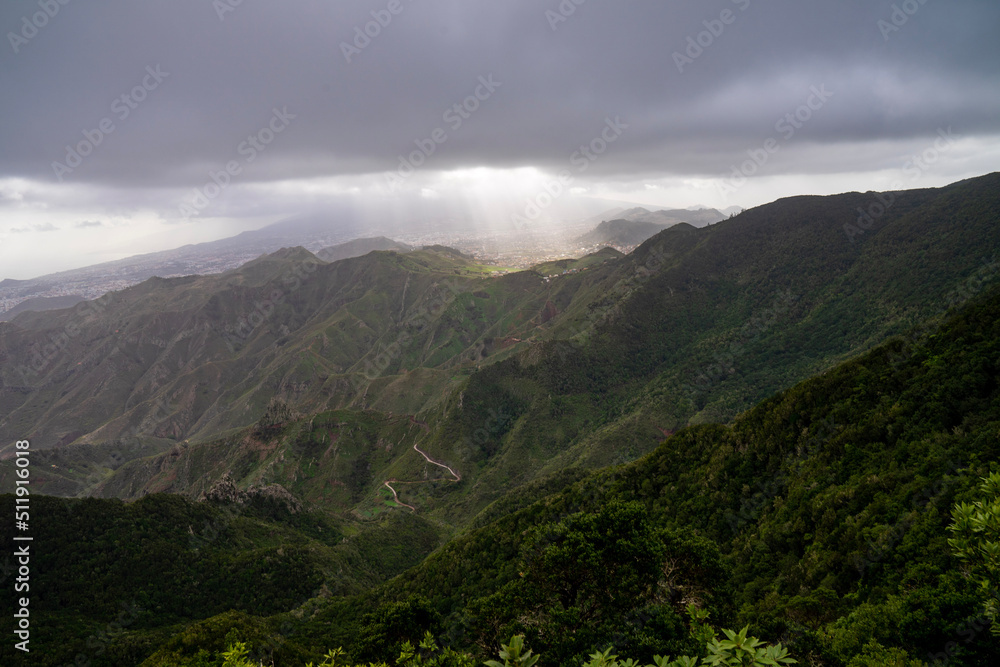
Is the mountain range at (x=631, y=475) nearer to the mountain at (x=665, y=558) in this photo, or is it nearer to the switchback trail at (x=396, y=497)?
the mountain at (x=665, y=558)

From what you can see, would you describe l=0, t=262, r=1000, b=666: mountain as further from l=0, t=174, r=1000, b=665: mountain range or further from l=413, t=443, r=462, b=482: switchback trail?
l=413, t=443, r=462, b=482: switchback trail

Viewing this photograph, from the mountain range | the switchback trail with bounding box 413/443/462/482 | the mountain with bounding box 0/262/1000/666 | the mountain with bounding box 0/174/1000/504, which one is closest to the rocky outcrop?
the mountain range

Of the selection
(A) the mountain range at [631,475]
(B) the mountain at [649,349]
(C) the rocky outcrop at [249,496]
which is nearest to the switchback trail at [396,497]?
(A) the mountain range at [631,475]

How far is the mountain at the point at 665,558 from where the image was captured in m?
14.1

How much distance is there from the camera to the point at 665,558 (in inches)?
667

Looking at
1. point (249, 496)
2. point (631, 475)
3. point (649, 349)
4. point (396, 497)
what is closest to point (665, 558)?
point (631, 475)

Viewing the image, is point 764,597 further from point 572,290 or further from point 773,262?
point 572,290

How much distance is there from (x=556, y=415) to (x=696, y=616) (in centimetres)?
8401

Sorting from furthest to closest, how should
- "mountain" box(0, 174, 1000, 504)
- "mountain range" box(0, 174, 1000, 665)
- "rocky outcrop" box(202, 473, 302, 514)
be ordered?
"mountain" box(0, 174, 1000, 504) < "rocky outcrop" box(202, 473, 302, 514) < "mountain range" box(0, 174, 1000, 665)

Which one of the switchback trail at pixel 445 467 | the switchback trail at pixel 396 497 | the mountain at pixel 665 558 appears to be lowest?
the switchback trail at pixel 396 497

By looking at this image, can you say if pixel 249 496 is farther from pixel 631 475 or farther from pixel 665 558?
pixel 665 558

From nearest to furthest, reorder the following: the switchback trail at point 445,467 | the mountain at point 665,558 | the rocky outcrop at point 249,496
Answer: the mountain at point 665,558, the rocky outcrop at point 249,496, the switchback trail at point 445,467

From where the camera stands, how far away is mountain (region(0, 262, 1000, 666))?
1413 centimetres

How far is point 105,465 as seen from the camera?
130 meters
